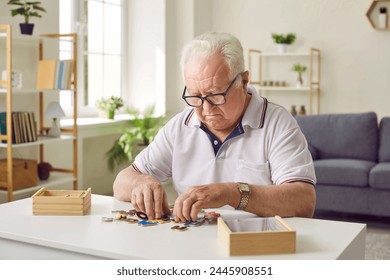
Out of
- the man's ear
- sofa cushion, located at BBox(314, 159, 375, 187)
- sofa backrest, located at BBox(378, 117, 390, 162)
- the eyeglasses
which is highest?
A: the man's ear

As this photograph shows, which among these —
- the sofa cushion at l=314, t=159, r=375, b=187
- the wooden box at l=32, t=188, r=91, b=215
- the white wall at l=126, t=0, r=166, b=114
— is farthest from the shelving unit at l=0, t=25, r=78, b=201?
the wooden box at l=32, t=188, r=91, b=215

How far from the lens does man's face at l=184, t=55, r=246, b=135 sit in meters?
1.98

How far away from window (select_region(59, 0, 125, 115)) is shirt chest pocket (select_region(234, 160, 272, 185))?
11.8ft

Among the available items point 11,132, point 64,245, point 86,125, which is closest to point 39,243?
point 64,245

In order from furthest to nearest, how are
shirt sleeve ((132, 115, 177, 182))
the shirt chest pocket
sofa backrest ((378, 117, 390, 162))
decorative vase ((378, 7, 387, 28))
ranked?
decorative vase ((378, 7, 387, 28)), sofa backrest ((378, 117, 390, 162)), shirt sleeve ((132, 115, 177, 182)), the shirt chest pocket

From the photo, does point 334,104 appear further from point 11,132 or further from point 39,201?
point 39,201

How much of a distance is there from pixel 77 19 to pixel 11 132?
178 cm

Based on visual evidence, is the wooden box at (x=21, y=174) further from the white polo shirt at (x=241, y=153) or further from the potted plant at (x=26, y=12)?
the white polo shirt at (x=241, y=153)

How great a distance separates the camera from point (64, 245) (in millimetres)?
1527

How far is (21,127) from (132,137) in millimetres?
1571

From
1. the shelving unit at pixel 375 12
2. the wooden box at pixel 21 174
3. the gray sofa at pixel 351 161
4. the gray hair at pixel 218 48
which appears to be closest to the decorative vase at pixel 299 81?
the shelving unit at pixel 375 12

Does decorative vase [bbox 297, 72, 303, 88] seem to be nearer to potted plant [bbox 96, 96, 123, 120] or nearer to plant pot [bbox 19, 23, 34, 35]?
potted plant [bbox 96, 96, 123, 120]

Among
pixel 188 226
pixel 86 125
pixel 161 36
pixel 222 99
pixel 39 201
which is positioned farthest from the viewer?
pixel 161 36

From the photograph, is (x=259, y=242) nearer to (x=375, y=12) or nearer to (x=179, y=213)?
(x=179, y=213)
